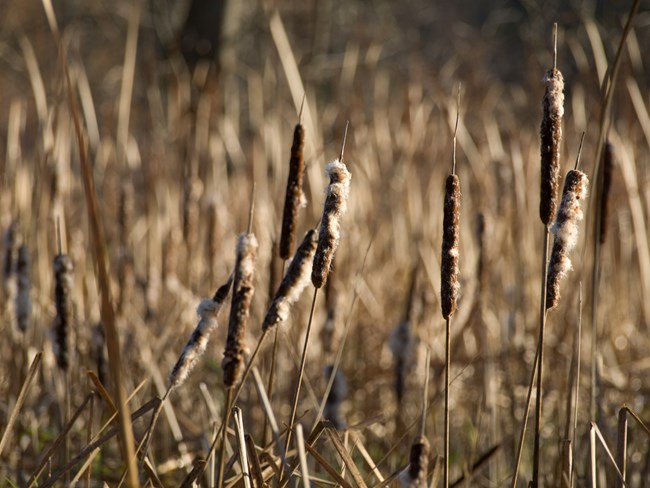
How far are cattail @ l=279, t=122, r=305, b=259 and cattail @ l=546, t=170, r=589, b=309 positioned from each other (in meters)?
0.37

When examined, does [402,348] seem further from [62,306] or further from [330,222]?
[330,222]

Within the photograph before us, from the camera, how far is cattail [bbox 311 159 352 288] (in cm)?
107

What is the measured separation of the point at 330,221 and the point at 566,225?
0.33 metres

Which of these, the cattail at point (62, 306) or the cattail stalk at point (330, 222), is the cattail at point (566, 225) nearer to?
the cattail stalk at point (330, 222)

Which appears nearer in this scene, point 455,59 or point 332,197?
point 332,197

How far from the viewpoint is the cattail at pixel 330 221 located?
107 cm

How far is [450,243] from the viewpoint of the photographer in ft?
3.45

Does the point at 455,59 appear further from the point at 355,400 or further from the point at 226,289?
the point at 226,289

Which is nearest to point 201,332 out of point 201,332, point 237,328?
point 201,332

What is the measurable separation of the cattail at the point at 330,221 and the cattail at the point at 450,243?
0.14 meters

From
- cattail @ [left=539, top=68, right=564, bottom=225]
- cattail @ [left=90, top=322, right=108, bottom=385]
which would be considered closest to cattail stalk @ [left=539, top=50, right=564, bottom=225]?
cattail @ [left=539, top=68, right=564, bottom=225]

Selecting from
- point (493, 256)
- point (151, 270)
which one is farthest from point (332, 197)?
point (493, 256)

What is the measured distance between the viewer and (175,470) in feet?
6.97

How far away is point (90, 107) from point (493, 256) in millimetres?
1567
